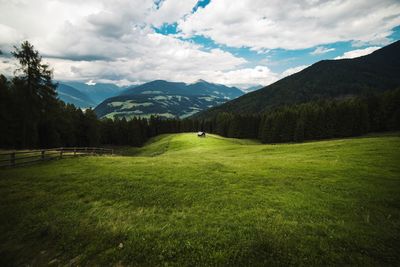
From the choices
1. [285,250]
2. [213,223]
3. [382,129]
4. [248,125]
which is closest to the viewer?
[285,250]

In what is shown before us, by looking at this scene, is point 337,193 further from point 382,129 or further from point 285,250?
point 382,129

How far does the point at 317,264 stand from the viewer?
6992 millimetres

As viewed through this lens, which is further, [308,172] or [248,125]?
[248,125]

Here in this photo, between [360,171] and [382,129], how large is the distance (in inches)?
3363

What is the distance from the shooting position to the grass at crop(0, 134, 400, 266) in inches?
301

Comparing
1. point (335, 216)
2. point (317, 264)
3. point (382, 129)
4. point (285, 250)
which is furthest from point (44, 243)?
point (382, 129)

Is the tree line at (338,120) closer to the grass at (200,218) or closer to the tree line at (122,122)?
the tree line at (122,122)

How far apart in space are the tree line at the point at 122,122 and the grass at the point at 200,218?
1158 inches

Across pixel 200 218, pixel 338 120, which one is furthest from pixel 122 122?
pixel 200 218

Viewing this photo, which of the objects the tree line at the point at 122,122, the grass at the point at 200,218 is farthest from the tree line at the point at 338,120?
the grass at the point at 200,218

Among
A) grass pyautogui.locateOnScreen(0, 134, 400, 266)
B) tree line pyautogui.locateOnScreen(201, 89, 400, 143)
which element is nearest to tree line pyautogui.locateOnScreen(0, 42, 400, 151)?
tree line pyautogui.locateOnScreen(201, 89, 400, 143)

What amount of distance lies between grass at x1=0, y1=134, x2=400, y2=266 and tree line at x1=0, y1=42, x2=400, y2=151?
96.5ft

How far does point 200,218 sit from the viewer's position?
1004 cm

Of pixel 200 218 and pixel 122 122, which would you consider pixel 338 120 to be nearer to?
pixel 200 218
